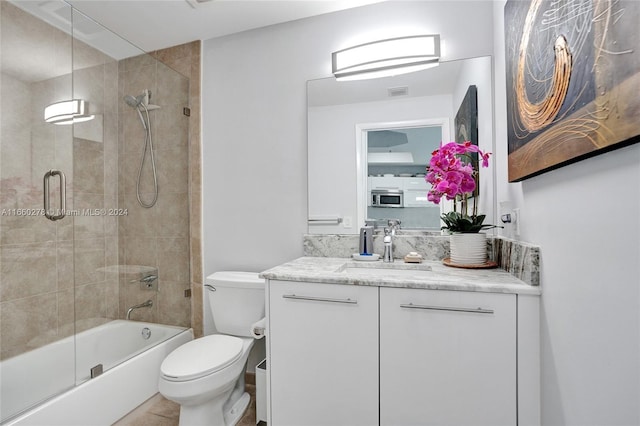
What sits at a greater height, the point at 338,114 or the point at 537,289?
the point at 338,114

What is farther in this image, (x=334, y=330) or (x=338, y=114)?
(x=338, y=114)

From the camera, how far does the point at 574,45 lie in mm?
746

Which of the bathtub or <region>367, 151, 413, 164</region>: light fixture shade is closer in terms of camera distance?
the bathtub

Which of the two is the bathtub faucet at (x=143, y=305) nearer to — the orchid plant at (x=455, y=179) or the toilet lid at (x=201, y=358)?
the toilet lid at (x=201, y=358)

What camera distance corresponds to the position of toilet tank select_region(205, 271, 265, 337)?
1.80m

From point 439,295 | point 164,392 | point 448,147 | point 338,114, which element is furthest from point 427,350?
point 338,114

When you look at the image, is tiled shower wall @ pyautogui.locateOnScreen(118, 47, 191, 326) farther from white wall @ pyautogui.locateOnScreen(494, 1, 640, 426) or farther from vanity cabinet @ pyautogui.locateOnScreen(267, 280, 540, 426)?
white wall @ pyautogui.locateOnScreen(494, 1, 640, 426)

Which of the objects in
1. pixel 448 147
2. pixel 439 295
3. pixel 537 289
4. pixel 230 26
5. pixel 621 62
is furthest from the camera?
pixel 230 26

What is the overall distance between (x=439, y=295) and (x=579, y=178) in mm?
594

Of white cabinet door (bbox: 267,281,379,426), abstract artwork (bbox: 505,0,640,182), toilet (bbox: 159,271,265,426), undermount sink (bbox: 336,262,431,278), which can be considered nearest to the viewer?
abstract artwork (bbox: 505,0,640,182)

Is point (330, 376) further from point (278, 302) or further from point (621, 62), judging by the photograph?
point (621, 62)

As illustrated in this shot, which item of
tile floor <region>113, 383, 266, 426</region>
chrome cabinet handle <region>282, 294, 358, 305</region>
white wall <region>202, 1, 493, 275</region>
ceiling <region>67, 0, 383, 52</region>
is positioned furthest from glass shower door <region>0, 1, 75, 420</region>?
chrome cabinet handle <region>282, 294, 358, 305</region>

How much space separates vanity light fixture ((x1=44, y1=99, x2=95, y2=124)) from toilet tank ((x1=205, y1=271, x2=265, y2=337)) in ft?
3.93

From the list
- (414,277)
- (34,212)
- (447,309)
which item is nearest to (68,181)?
(34,212)
